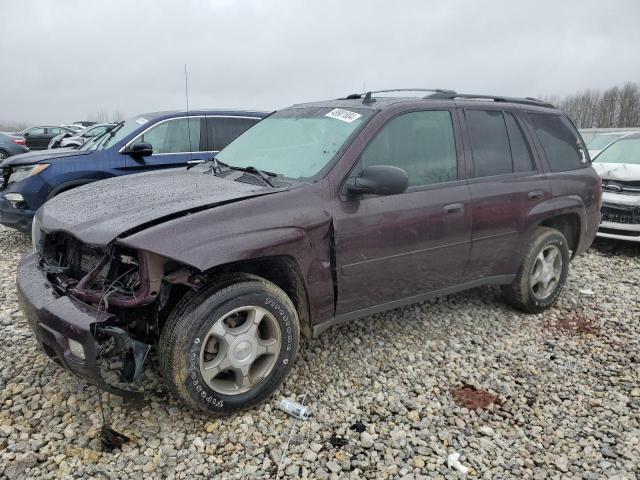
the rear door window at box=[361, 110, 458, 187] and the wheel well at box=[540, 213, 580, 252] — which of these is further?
the wheel well at box=[540, 213, 580, 252]

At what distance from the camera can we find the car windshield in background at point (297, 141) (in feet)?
10.6

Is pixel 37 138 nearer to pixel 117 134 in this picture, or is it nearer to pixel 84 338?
pixel 117 134

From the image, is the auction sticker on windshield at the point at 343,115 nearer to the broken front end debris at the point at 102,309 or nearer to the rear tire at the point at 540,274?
the broken front end debris at the point at 102,309

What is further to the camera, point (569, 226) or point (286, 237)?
point (569, 226)

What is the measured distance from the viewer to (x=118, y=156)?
6.20 meters

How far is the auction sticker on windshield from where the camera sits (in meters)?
3.39

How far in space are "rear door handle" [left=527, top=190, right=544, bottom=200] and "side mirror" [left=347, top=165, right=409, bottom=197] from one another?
162 cm

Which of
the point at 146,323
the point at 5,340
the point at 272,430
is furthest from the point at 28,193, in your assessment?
the point at 272,430

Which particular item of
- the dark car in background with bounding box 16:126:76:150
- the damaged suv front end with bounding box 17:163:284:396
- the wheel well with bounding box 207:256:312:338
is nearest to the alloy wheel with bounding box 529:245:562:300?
the wheel well with bounding box 207:256:312:338

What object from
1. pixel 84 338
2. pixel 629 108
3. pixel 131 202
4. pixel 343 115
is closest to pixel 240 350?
pixel 84 338

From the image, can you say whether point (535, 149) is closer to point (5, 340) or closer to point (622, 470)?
point (622, 470)

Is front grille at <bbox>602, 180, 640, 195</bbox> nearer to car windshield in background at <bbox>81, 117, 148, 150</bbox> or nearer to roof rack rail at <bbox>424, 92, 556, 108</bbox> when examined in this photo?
roof rack rail at <bbox>424, 92, 556, 108</bbox>

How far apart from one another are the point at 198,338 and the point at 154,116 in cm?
488

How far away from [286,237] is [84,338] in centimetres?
115
